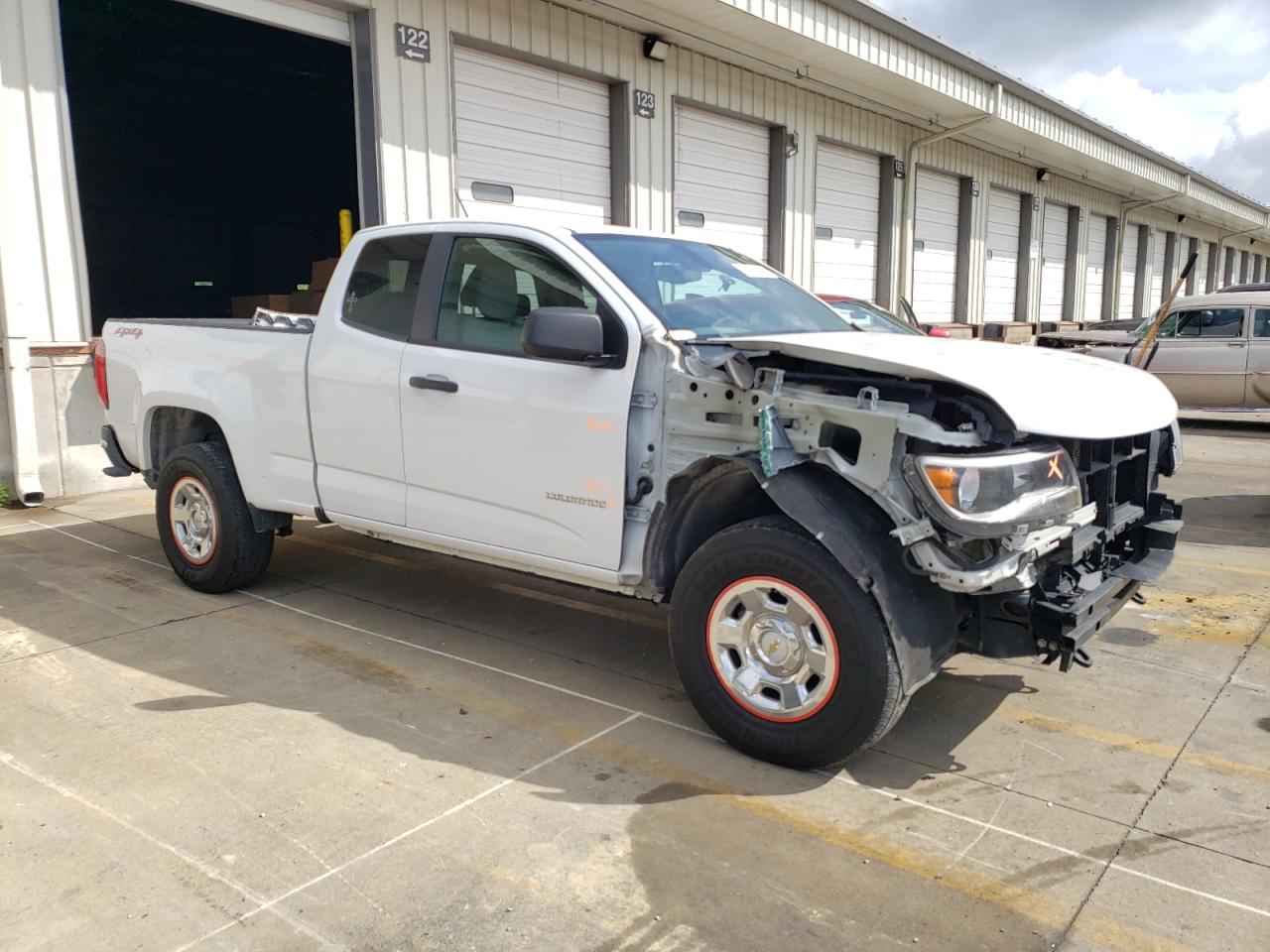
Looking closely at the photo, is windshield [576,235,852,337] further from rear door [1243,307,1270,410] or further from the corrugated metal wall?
rear door [1243,307,1270,410]

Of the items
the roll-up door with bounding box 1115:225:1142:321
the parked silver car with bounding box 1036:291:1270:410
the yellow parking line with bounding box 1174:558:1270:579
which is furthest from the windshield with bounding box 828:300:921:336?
the roll-up door with bounding box 1115:225:1142:321

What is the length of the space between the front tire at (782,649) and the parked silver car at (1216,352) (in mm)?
10420

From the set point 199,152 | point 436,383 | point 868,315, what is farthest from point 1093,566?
point 199,152

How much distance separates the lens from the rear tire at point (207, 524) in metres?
5.42

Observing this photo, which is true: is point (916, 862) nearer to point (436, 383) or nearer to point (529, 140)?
point (436, 383)

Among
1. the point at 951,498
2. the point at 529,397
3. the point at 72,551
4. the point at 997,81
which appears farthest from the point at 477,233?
the point at 997,81

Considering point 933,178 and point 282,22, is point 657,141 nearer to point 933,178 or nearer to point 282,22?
point 282,22

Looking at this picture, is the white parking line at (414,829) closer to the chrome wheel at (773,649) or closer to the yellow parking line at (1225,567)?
the chrome wheel at (773,649)

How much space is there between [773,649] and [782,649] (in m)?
0.04

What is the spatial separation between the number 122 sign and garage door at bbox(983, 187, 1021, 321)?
1490 centimetres

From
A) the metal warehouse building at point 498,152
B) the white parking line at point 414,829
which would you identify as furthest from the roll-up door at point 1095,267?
the white parking line at point 414,829

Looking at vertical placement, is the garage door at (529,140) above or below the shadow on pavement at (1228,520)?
above

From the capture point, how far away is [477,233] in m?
4.50

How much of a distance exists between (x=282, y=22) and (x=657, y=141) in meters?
5.00
